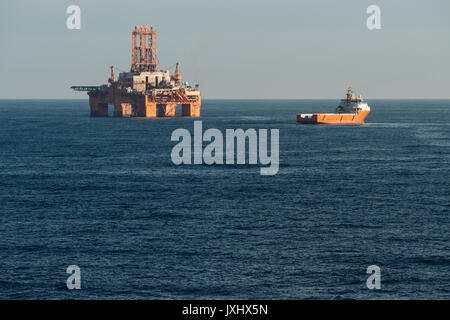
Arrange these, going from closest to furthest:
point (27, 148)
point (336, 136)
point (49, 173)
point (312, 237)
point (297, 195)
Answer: point (312, 237) < point (297, 195) < point (49, 173) < point (27, 148) < point (336, 136)

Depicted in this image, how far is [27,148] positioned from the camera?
14988 centimetres

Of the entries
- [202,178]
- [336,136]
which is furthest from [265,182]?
[336,136]

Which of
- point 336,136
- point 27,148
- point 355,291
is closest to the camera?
point 355,291

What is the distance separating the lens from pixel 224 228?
6681 cm

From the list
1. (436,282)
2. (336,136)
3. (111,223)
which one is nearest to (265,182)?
(111,223)

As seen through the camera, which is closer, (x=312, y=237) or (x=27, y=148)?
(x=312, y=237)

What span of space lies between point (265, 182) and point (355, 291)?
172ft

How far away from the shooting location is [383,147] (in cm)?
15188

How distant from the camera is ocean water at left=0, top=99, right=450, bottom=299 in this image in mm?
48969

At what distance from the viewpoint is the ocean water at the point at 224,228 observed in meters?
49.0
